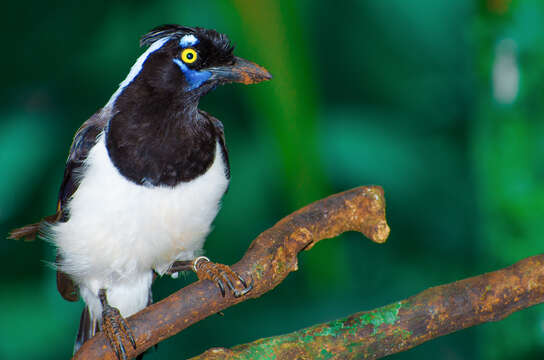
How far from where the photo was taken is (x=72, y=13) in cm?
362

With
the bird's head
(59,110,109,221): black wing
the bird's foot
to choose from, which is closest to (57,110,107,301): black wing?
(59,110,109,221): black wing

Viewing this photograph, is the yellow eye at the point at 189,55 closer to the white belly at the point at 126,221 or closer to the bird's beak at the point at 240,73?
the bird's beak at the point at 240,73

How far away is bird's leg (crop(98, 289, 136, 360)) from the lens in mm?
1997

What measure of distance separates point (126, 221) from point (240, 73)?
0.59m

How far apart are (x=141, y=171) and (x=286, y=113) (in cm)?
120

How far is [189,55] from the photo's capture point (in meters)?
2.13

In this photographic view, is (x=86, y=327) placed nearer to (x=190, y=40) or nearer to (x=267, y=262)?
(x=267, y=262)

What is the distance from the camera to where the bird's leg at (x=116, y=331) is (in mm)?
1997

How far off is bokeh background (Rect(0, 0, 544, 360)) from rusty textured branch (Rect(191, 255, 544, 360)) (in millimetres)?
1420

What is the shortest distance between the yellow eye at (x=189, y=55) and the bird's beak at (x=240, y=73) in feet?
0.19

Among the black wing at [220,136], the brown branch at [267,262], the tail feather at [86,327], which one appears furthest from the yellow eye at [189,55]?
the tail feather at [86,327]

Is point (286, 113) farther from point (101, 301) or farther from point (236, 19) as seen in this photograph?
point (101, 301)

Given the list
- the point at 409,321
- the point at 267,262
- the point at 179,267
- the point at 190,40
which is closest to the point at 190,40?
the point at 190,40

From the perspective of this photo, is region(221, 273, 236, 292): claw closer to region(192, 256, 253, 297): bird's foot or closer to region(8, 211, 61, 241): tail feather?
region(192, 256, 253, 297): bird's foot
